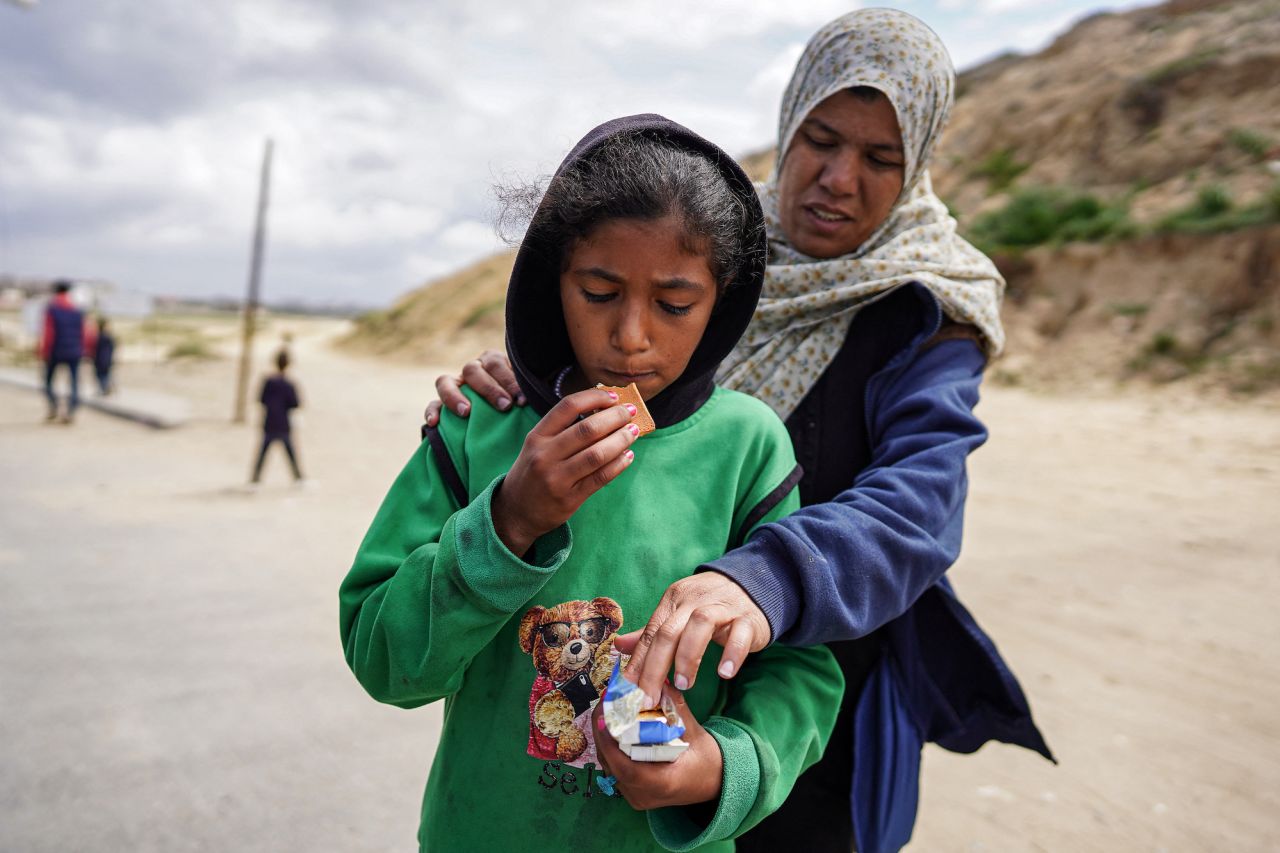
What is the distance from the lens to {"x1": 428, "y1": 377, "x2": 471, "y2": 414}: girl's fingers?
143cm

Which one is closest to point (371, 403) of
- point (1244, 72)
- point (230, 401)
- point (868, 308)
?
point (230, 401)

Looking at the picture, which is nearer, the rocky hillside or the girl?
the girl

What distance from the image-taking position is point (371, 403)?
1880cm

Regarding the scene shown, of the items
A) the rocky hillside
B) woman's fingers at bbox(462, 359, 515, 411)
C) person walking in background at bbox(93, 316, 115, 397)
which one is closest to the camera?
woman's fingers at bbox(462, 359, 515, 411)

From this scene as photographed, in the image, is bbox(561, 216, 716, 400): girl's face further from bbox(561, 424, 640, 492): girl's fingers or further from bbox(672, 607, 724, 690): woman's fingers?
bbox(672, 607, 724, 690): woman's fingers

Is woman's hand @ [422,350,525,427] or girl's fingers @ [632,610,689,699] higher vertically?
woman's hand @ [422,350,525,427]

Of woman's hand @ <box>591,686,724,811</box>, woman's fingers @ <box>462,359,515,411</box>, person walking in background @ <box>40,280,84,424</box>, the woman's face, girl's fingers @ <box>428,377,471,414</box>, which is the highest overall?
the woman's face

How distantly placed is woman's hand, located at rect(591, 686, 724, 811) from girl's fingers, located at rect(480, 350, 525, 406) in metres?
0.49

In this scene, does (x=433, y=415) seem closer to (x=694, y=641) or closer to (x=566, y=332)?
(x=566, y=332)

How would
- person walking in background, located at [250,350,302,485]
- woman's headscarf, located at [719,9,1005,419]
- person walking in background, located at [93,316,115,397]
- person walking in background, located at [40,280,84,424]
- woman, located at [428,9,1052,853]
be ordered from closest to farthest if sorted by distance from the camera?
woman, located at [428,9,1052,853], woman's headscarf, located at [719,9,1005,419], person walking in background, located at [250,350,302,485], person walking in background, located at [40,280,84,424], person walking in background, located at [93,316,115,397]

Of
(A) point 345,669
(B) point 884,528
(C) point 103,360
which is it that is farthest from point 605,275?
(C) point 103,360

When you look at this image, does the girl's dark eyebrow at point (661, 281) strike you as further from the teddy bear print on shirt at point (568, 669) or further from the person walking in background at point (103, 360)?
the person walking in background at point (103, 360)

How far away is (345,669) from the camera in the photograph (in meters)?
4.52

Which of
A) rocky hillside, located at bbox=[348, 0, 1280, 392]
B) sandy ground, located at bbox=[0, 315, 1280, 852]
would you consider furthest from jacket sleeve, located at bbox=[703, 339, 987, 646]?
rocky hillside, located at bbox=[348, 0, 1280, 392]
